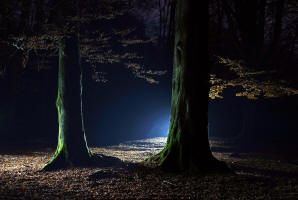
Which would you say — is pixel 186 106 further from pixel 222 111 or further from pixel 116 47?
pixel 222 111

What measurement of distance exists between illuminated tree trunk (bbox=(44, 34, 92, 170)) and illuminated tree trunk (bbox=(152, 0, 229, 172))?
12.6 ft

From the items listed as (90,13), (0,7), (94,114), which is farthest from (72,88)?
(94,114)

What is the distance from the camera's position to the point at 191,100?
26.0 ft

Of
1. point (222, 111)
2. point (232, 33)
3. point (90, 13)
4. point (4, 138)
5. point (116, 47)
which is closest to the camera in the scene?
point (90, 13)

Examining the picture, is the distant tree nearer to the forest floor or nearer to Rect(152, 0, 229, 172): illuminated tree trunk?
the forest floor

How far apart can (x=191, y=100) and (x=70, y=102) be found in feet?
15.6

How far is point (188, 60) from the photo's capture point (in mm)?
8070

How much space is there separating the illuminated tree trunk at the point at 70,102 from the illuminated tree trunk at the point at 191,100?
12.6 feet

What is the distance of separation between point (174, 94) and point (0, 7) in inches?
241

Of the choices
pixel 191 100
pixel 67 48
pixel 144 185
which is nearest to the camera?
pixel 144 185

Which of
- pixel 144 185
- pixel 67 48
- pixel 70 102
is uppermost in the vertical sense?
pixel 67 48

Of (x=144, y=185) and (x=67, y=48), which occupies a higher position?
(x=67, y=48)

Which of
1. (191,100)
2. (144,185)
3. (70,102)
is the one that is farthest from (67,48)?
(144,185)

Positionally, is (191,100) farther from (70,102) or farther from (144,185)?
(70,102)
